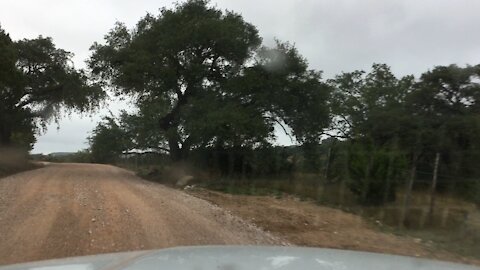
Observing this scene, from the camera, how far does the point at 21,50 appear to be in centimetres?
3619

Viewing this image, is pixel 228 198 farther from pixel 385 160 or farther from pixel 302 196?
pixel 385 160

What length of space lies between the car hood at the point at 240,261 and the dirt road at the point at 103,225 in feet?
14.5

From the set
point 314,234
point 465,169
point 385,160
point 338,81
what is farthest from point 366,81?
point 314,234

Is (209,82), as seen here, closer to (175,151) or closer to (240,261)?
(175,151)

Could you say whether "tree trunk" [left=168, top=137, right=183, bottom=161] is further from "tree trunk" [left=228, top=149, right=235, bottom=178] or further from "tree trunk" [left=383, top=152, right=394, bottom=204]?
"tree trunk" [left=383, top=152, right=394, bottom=204]

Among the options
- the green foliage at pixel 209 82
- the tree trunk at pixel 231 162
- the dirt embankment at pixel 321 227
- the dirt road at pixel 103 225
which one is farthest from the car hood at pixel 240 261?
the tree trunk at pixel 231 162

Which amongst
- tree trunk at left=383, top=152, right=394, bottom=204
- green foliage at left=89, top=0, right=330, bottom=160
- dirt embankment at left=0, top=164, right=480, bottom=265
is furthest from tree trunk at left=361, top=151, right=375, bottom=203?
green foliage at left=89, top=0, right=330, bottom=160

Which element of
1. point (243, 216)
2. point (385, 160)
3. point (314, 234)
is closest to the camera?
point (314, 234)

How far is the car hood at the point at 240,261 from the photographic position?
3.55 metres

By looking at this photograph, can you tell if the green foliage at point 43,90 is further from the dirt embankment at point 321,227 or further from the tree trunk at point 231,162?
the dirt embankment at point 321,227

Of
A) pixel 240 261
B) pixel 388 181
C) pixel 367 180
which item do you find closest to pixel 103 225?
pixel 240 261

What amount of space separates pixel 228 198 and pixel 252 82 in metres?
9.43

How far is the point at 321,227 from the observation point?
12.9 metres

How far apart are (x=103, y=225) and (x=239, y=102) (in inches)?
688
